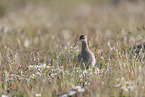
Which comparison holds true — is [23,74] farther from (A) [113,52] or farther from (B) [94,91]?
(A) [113,52]

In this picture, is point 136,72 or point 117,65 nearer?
point 136,72

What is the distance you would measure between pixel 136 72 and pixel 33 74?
5.64 feet

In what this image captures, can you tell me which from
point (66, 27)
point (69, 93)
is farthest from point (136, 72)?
point (66, 27)

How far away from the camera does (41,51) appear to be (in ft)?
15.9

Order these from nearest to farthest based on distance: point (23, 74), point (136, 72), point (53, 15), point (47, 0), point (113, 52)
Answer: point (136, 72), point (23, 74), point (113, 52), point (53, 15), point (47, 0)

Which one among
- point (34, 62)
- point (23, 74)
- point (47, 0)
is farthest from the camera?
point (47, 0)

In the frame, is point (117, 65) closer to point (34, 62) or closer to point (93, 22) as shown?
point (34, 62)

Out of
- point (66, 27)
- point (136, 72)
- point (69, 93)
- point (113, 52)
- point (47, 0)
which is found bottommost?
point (69, 93)

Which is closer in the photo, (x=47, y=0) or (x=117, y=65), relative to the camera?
(x=117, y=65)

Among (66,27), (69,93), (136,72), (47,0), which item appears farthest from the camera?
(47,0)

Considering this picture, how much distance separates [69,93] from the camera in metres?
3.10

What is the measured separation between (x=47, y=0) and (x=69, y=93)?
13013 mm

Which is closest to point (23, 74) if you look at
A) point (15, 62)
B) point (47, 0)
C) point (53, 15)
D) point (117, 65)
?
point (15, 62)

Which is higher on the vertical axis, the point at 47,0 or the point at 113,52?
the point at 47,0
